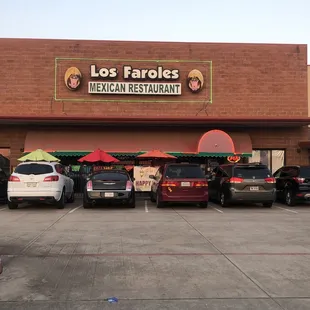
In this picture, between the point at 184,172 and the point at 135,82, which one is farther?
the point at 135,82

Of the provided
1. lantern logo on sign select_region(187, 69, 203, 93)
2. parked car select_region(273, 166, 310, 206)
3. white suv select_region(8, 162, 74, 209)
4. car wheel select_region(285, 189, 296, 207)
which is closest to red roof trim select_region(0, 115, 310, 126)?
lantern logo on sign select_region(187, 69, 203, 93)

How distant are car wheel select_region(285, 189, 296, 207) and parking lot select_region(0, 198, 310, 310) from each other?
3904mm

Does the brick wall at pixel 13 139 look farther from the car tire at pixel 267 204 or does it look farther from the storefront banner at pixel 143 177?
the car tire at pixel 267 204

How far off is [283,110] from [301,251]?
1705 centimetres

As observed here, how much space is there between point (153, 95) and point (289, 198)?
10.3 m

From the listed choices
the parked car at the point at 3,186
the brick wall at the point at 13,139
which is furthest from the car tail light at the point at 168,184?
the brick wall at the point at 13,139

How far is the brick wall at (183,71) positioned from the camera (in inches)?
877

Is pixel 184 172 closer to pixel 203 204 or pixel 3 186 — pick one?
pixel 203 204

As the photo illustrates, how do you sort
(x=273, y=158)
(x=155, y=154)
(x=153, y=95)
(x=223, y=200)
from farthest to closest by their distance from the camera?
1. (x=273, y=158)
2. (x=153, y=95)
3. (x=155, y=154)
4. (x=223, y=200)

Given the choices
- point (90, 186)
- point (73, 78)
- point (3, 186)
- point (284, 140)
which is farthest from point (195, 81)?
point (3, 186)

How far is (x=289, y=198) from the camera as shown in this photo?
15.7 metres

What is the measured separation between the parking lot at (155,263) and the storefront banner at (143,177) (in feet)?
28.1

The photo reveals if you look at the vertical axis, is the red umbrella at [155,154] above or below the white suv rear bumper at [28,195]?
above

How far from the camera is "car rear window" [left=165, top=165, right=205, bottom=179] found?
14.4m
